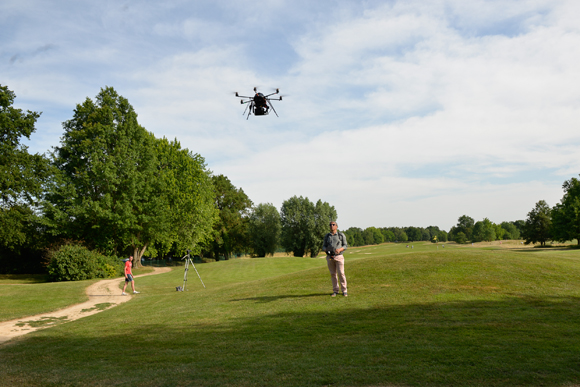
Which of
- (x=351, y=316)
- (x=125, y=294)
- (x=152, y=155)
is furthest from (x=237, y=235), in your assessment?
(x=351, y=316)

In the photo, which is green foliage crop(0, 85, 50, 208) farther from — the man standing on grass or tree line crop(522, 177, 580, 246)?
tree line crop(522, 177, 580, 246)

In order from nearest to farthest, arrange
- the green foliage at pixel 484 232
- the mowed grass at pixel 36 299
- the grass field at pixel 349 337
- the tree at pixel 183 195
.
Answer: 1. the grass field at pixel 349 337
2. the mowed grass at pixel 36 299
3. the tree at pixel 183 195
4. the green foliage at pixel 484 232

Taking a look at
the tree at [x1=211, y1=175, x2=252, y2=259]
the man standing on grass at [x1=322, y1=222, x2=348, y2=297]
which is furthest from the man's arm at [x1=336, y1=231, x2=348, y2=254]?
the tree at [x1=211, y1=175, x2=252, y2=259]

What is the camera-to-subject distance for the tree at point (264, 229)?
241 feet

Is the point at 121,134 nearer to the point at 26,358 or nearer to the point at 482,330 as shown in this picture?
the point at 26,358

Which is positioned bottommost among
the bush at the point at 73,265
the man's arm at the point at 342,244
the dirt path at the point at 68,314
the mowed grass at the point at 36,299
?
the dirt path at the point at 68,314

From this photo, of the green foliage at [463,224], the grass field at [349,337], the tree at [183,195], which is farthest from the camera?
the green foliage at [463,224]

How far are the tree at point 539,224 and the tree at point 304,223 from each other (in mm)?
43079

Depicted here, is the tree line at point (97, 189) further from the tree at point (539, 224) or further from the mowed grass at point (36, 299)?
the tree at point (539, 224)

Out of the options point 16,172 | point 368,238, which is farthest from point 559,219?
point 368,238

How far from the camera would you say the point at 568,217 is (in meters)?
61.4

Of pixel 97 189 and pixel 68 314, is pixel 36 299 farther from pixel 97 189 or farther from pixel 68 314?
pixel 97 189

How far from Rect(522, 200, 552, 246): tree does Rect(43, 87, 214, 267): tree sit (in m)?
75.5

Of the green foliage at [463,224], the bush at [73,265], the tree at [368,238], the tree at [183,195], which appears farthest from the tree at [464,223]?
the bush at [73,265]
